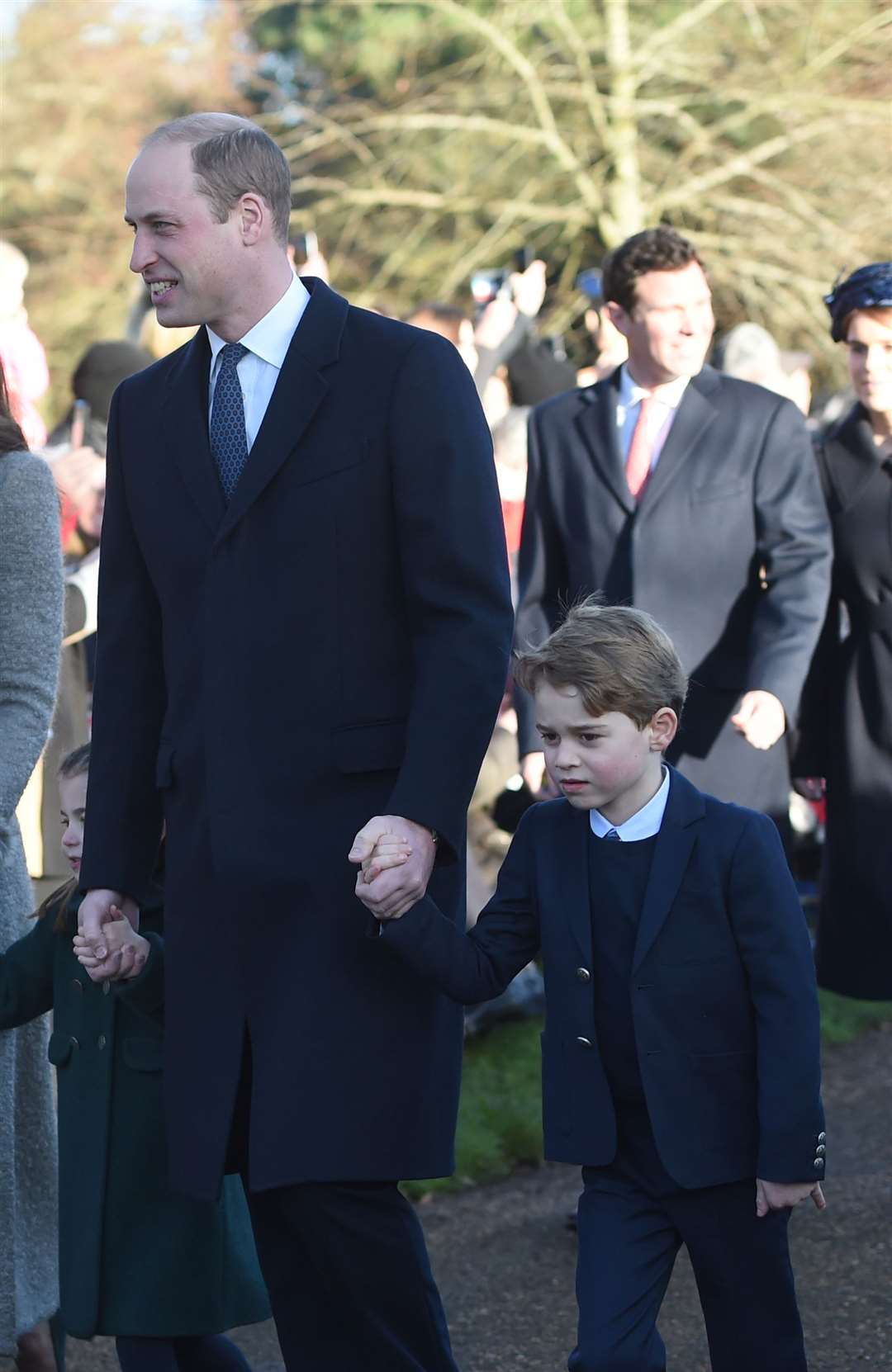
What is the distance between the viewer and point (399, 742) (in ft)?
10.1

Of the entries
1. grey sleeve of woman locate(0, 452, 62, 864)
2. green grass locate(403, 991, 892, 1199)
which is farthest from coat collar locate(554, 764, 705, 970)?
green grass locate(403, 991, 892, 1199)

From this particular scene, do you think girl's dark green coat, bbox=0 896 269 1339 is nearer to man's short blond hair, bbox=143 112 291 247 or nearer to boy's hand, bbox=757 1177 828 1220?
boy's hand, bbox=757 1177 828 1220

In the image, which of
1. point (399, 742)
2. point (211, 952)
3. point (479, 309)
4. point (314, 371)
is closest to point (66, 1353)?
point (211, 952)

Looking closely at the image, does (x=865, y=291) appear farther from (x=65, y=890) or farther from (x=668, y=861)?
(x=65, y=890)

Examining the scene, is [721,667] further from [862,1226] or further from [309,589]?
[309,589]

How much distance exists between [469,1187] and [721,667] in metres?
1.82

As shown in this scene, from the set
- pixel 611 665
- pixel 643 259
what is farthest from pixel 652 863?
pixel 643 259

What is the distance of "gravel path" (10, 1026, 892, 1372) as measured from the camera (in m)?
4.37

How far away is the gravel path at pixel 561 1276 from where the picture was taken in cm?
437

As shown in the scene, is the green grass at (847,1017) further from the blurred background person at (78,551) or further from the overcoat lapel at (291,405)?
the overcoat lapel at (291,405)

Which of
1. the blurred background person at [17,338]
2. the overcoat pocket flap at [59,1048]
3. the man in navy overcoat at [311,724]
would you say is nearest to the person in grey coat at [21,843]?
the overcoat pocket flap at [59,1048]

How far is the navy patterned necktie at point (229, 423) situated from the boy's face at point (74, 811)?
2.61ft

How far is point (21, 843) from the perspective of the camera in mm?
3889

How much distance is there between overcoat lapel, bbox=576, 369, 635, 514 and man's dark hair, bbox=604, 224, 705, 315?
21 centimetres
